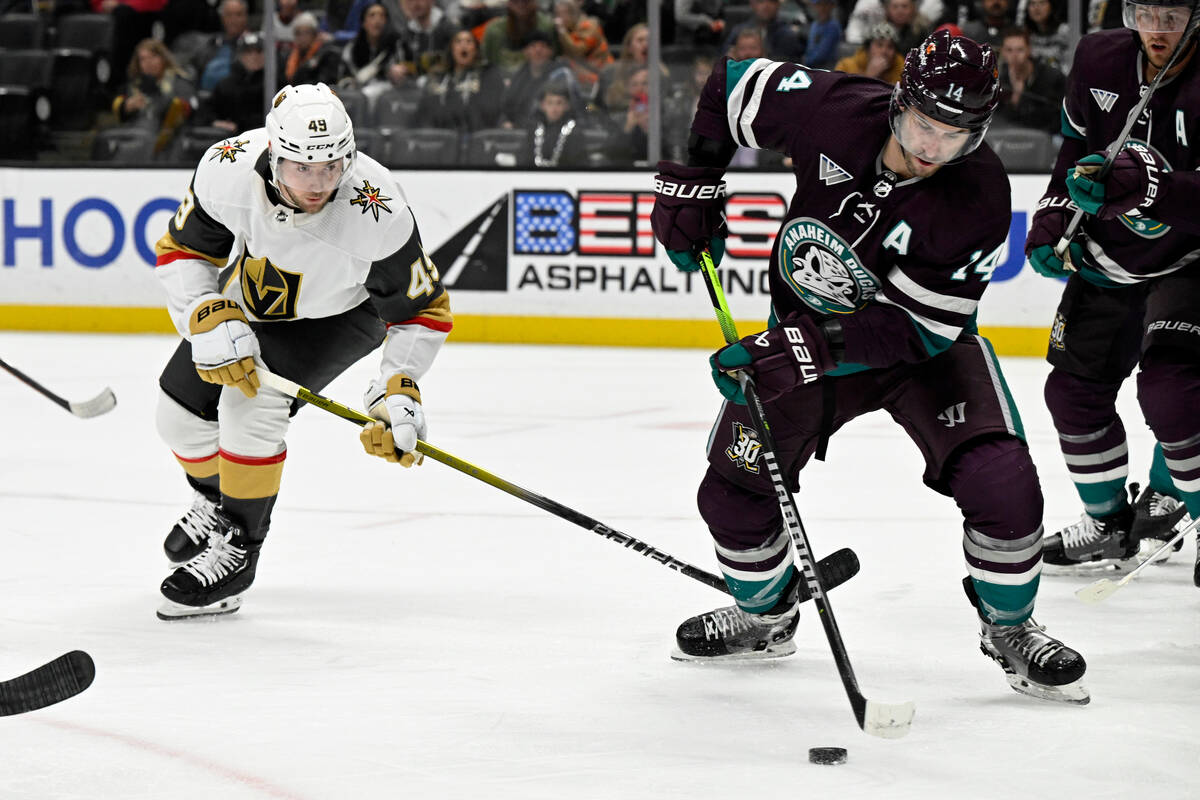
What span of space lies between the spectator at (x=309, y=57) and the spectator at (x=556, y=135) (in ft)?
3.71

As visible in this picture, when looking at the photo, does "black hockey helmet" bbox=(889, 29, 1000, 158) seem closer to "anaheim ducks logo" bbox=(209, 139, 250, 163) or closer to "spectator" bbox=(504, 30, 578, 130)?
"anaheim ducks logo" bbox=(209, 139, 250, 163)

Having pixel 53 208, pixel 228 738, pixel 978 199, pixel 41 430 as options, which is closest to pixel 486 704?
pixel 228 738

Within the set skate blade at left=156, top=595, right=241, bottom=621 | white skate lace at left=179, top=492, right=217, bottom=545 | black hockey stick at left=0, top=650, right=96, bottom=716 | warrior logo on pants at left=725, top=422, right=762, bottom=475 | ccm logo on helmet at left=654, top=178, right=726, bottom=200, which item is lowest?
skate blade at left=156, top=595, right=241, bottom=621

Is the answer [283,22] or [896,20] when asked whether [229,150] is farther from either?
[283,22]

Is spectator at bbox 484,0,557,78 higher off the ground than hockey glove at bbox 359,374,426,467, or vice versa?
hockey glove at bbox 359,374,426,467

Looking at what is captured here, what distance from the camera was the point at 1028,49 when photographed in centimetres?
712

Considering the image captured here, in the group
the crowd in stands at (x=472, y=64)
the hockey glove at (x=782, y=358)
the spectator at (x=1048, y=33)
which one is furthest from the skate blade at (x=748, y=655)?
the spectator at (x=1048, y=33)

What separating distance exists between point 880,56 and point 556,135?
151cm

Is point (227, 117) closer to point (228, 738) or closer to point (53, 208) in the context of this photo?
point (53, 208)

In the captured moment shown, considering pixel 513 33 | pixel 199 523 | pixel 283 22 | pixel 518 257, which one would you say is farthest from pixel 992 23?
pixel 199 523

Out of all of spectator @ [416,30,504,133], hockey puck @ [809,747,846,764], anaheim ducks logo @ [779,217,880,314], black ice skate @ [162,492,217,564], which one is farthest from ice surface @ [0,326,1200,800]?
spectator @ [416,30,504,133]

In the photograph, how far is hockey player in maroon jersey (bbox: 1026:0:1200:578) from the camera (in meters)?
2.95

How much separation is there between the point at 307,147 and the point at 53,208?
18.0 feet

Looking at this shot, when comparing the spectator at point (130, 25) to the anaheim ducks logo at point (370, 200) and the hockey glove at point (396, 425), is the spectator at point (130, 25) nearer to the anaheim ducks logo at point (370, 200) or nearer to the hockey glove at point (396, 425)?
the anaheim ducks logo at point (370, 200)
